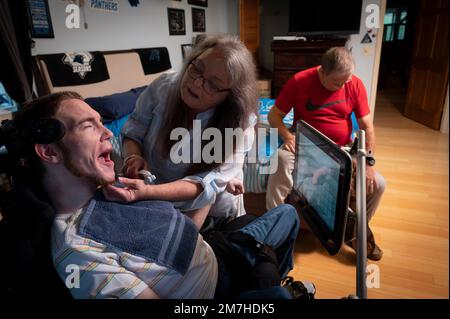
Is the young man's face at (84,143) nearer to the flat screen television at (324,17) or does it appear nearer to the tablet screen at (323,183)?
the tablet screen at (323,183)

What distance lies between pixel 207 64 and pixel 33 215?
1.92ft

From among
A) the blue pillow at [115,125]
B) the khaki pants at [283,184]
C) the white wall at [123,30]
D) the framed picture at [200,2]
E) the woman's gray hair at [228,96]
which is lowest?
the khaki pants at [283,184]

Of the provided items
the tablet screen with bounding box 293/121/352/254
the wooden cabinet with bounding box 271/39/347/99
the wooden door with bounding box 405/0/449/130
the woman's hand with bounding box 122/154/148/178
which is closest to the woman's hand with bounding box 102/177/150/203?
the woman's hand with bounding box 122/154/148/178

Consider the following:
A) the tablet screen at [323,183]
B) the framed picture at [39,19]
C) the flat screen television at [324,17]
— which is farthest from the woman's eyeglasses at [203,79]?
the flat screen television at [324,17]

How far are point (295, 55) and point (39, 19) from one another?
2.75m

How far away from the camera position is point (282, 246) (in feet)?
3.05

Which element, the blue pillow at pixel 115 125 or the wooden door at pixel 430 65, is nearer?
the blue pillow at pixel 115 125

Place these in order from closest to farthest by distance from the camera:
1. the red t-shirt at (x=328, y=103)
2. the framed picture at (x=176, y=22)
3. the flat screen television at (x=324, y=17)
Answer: the red t-shirt at (x=328, y=103), the framed picture at (x=176, y=22), the flat screen television at (x=324, y=17)

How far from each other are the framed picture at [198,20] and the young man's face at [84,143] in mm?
3288

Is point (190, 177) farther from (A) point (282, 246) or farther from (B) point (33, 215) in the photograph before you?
(B) point (33, 215)

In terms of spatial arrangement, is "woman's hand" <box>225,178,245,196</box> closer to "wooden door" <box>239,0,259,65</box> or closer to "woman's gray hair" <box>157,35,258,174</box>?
"woman's gray hair" <box>157,35,258,174</box>

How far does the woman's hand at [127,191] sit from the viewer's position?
0.76 m

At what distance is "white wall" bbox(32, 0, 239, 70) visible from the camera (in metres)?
2.16
